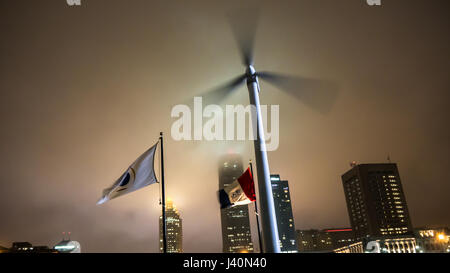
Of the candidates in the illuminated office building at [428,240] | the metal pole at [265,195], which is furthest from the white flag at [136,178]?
the illuminated office building at [428,240]

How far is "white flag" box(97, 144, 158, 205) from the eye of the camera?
1477 cm

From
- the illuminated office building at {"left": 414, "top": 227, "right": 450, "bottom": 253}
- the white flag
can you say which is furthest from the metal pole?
the illuminated office building at {"left": 414, "top": 227, "right": 450, "bottom": 253}

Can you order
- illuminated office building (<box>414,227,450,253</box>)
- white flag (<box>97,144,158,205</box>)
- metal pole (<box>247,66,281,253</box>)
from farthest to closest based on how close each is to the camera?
1. illuminated office building (<box>414,227,450,253</box>)
2. metal pole (<box>247,66,281,253</box>)
3. white flag (<box>97,144,158,205</box>)

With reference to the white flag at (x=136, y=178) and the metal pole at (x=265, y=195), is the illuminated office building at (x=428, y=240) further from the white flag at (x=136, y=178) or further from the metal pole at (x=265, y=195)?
the white flag at (x=136, y=178)

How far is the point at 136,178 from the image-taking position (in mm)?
14891

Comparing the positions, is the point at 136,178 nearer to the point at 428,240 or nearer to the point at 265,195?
the point at 265,195

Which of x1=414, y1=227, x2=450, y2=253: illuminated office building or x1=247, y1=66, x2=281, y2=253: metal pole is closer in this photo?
x1=247, y1=66, x2=281, y2=253: metal pole

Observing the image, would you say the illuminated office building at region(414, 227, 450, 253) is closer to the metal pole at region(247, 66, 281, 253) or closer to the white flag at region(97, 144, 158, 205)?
the metal pole at region(247, 66, 281, 253)

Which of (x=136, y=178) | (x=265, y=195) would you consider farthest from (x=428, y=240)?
(x=136, y=178)
